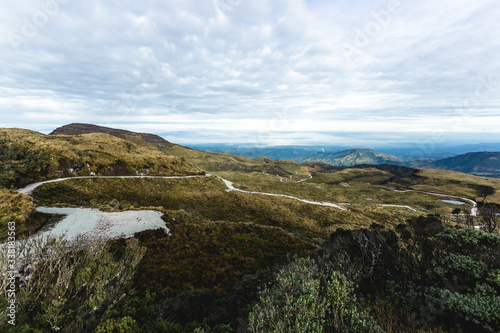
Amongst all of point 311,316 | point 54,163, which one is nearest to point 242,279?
point 311,316

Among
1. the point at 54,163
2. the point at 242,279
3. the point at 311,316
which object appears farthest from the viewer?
the point at 54,163

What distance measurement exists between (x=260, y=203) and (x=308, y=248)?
98.1ft

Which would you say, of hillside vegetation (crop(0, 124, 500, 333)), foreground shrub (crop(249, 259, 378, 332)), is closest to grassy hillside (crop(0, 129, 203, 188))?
hillside vegetation (crop(0, 124, 500, 333))

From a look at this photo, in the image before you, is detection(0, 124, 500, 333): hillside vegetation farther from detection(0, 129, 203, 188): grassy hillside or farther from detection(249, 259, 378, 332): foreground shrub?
detection(0, 129, 203, 188): grassy hillside

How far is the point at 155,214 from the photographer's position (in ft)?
93.1

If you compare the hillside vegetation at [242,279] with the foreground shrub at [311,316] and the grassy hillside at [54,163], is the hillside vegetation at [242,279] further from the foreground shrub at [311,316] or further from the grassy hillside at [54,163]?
the grassy hillside at [54,163]

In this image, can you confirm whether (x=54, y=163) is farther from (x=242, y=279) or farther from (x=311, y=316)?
(x=311, y=316)

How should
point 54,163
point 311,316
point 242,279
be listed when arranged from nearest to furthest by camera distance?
1. point 311,316
2. point 242,279
3. point 54,163

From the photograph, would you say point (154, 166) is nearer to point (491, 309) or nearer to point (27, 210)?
point (27, 210)

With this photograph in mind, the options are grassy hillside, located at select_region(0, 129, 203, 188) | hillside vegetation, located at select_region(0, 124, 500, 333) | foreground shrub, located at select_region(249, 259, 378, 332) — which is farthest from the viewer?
grassy hillside, located at select_region(0, 129, 203, 188)

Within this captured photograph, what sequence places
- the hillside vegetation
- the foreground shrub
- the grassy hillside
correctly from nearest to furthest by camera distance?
the foreground shrub < the hillside vegetation < the grassy hillside

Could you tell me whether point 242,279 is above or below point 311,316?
below

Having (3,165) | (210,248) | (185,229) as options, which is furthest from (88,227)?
(3,165)

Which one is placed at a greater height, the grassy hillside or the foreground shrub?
the grassy hillside
